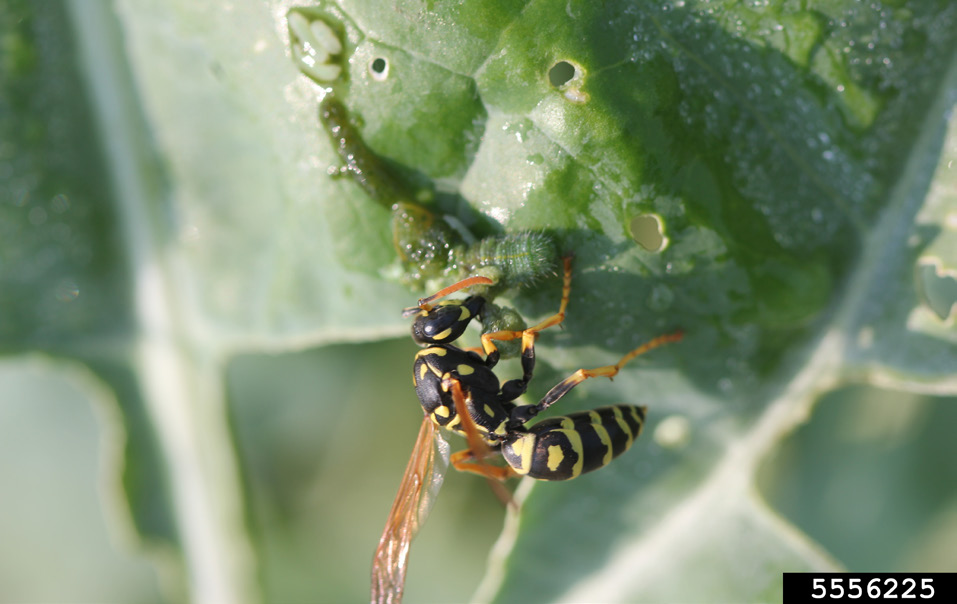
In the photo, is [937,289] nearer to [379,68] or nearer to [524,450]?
[524,450]

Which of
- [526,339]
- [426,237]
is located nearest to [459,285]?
[426,237]

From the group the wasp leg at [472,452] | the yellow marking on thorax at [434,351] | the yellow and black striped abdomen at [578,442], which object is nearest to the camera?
the wasp leg at [472,452]

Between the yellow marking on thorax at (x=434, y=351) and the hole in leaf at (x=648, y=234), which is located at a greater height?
Result: the hole in leaf at (x=648, y=234)

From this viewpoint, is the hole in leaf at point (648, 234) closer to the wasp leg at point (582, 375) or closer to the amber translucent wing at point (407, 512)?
the wasp leg at point (582, 375)

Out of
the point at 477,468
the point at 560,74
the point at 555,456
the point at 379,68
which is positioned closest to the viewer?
the point at 560,74

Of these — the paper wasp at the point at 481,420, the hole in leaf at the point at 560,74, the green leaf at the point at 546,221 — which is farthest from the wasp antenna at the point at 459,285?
the hole in leaf at the point at 560,74
